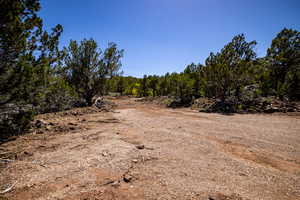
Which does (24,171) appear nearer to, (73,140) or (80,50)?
(73,140)

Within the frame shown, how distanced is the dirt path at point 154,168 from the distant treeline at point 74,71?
5.20ft

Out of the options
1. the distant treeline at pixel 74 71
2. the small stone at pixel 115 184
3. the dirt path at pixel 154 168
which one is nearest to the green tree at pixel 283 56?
the distant treeline at pixel 74 71

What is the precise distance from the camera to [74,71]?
13258mm

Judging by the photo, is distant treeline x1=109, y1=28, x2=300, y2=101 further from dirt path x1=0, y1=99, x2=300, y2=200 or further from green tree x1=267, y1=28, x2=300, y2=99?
dirt path x1=0, y1=99, x2=300, y2=200

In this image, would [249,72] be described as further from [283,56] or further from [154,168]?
[154,168]

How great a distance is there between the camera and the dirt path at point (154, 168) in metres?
2.39

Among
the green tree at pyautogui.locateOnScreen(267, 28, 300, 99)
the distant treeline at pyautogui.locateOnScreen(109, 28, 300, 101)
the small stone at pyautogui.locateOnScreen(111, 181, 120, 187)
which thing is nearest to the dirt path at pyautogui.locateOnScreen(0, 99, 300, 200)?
the small stone at pyautogui.locateOnScreen(111, 181, 120, 187)

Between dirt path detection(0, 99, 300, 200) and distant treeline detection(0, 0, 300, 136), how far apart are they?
1.58 metres

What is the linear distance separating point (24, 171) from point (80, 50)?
39.6ft

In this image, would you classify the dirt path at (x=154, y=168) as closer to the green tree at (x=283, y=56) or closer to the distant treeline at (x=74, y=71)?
the distant treeline at (x=74, y=71)

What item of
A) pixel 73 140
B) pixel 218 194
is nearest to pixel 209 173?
pixel 218 194

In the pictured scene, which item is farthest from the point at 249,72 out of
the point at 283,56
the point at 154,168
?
the point at 154,168

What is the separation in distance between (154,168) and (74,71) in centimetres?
1296

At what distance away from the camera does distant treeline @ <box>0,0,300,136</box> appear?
4.29 m
